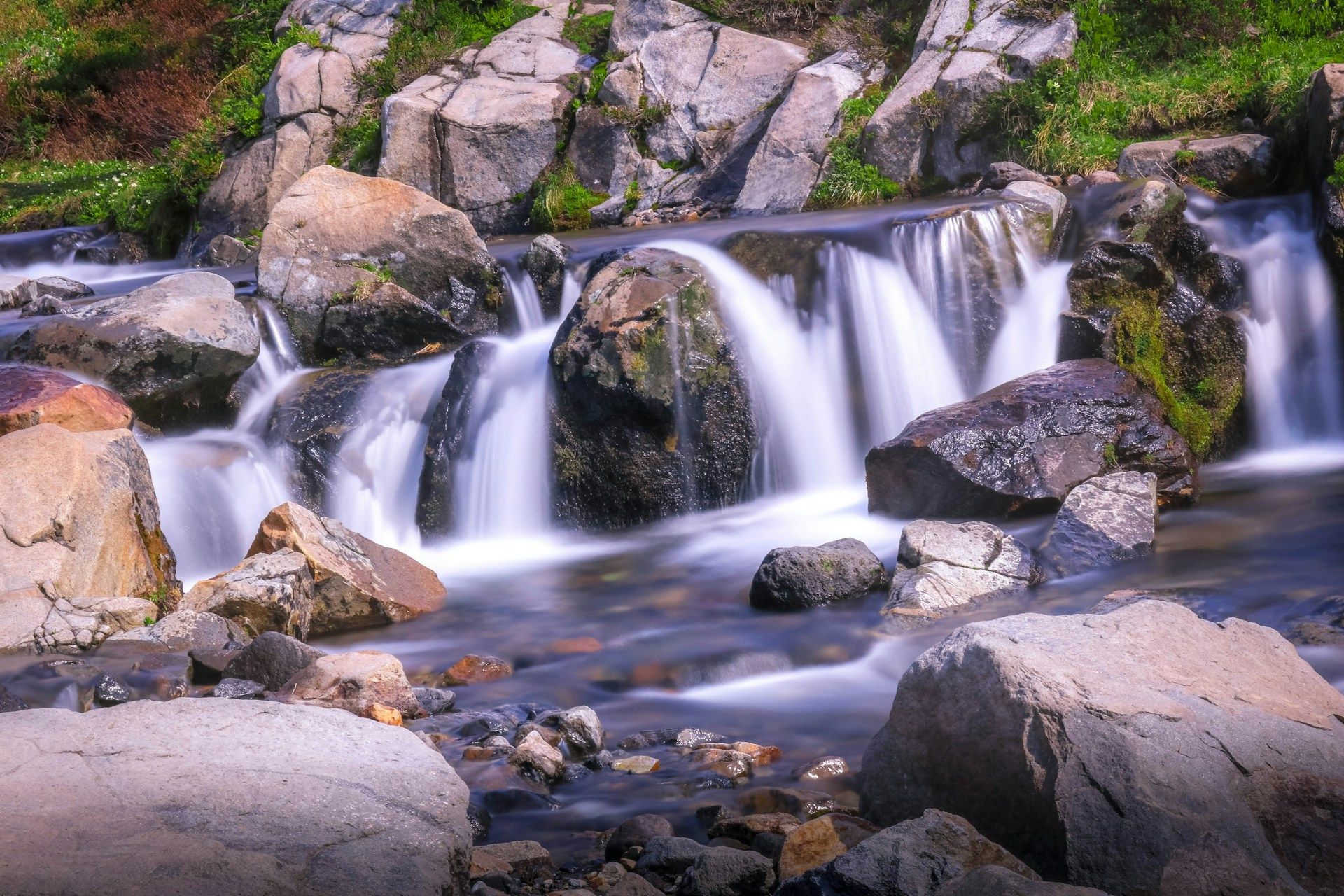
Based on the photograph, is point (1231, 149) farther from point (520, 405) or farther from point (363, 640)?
point (363, 640)

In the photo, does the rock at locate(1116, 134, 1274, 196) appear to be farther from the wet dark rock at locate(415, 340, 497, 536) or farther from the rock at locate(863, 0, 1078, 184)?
the wet dark rock at locate(415, 340, 497, 536)

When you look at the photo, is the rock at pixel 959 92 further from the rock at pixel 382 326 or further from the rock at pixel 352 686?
the rock at pixel 352 686

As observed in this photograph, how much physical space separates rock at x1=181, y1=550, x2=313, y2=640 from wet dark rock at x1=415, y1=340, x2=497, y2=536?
87.2 inches

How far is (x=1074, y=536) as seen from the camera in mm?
6062

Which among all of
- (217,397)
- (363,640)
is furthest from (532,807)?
(217,397)

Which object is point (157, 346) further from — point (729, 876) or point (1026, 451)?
point (729, 876)

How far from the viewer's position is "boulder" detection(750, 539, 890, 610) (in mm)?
5836

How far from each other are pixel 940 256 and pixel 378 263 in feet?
16.4

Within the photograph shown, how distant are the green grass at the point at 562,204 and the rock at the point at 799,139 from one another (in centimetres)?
209

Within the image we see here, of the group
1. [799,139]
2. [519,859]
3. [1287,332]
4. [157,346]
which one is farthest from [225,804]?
[799,139]

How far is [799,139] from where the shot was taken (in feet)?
43.6

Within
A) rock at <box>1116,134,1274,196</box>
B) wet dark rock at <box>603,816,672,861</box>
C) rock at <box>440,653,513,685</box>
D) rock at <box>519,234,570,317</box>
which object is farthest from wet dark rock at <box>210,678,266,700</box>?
rock at <box>1116,134,1274,196</box>

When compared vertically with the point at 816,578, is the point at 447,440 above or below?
above

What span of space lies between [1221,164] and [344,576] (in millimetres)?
8725
